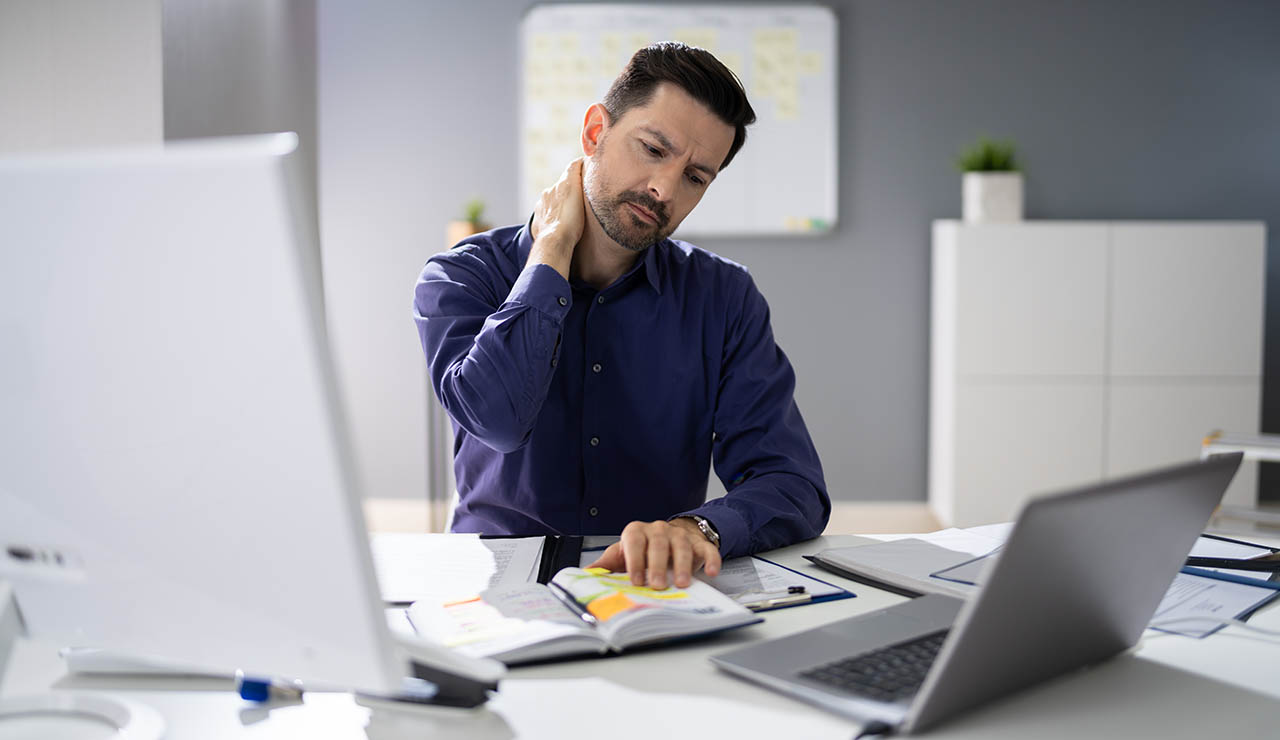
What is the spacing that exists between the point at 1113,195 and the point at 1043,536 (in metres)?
4.05

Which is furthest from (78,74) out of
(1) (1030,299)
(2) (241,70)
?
(1) (1030,299)

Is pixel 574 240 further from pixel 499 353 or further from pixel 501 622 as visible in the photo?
pixel 501 622

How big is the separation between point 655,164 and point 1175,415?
10.4 ft

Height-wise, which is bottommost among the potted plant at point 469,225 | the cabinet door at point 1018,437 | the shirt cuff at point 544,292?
the cabinet door at point 1018,437

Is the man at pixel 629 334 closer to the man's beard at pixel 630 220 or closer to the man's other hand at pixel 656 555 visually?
the man's beard at pixel 630 220

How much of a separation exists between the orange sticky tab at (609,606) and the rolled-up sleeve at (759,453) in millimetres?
293

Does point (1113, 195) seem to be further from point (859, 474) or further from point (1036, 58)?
point (859, 474)

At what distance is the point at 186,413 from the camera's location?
0.65 meters

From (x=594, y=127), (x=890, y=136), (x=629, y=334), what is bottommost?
(x=629, y=334)

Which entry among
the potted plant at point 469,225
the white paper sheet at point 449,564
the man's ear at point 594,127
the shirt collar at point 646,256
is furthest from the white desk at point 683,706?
the potted plant at point 469,225

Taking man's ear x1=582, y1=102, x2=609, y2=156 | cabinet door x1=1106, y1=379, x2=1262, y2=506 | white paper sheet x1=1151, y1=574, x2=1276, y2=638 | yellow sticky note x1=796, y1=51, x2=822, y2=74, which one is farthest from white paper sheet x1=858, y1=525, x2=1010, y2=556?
yellow sticky note x1=796, y1=51, x2=822, y2=74

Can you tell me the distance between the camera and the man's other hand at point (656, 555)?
3.77ft

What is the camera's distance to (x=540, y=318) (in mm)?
1583

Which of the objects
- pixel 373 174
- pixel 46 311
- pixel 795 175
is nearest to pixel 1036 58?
pixel 795 175
